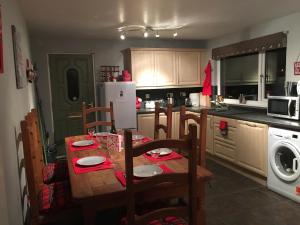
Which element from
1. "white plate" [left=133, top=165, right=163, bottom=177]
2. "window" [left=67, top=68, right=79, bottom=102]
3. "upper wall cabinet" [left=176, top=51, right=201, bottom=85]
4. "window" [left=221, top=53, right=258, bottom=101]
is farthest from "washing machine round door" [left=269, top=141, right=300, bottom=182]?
"window" [left=67, top=68, right=79, bottom=102]

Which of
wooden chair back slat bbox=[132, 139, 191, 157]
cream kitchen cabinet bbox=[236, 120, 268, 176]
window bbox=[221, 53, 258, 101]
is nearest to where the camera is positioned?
wooden chair back slat bbox=[132, 139, 191, 157]

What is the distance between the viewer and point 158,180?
1.33m

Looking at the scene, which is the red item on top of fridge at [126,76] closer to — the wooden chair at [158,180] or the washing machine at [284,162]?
the washing machine at [284,162]

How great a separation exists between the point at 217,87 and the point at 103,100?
7.37 feet

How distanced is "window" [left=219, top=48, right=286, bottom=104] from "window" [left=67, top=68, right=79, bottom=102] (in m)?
2.79

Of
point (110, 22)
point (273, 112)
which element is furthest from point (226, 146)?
point (110, 22)

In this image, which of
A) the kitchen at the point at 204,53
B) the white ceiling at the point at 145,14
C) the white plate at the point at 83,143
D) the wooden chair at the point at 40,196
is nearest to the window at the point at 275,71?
the kitchen at the point at 204,53

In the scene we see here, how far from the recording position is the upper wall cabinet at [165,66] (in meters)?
4.76

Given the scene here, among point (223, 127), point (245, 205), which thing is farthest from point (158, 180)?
point (223, 127)

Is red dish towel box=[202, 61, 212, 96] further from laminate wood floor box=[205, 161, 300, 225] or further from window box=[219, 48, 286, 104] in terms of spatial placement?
laminate wood floor box=[205, 161, 300, 225]

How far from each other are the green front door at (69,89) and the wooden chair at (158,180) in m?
3.75

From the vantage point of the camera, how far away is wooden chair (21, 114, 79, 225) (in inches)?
64.6

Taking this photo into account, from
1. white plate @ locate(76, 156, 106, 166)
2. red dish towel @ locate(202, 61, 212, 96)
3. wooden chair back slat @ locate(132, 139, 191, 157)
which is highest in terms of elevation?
red dish towel @ locate(202, 61, 212, 96)

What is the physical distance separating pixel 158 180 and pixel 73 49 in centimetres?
395
